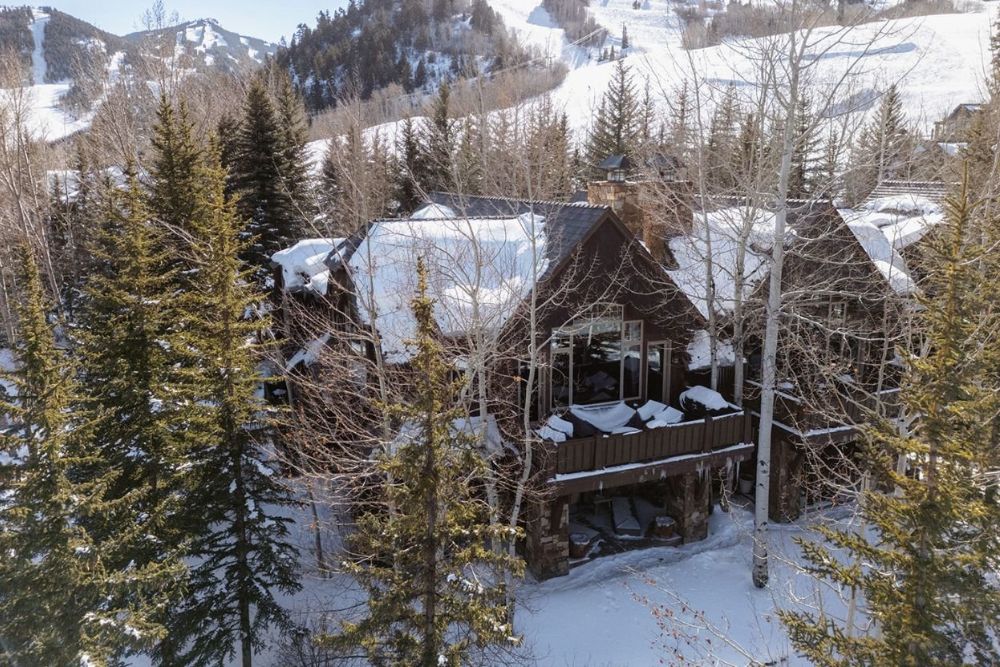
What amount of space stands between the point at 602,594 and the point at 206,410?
897cm

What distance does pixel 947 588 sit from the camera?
22.5 feet

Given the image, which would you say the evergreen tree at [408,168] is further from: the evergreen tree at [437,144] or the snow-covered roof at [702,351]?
the snow-covered roof at [702,351]

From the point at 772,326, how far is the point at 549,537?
22.1 feet

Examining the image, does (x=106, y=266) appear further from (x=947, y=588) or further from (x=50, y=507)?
(x=947, y=588)

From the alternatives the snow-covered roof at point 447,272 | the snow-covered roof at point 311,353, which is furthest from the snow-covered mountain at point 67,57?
the snow-covered roof at point 447,272

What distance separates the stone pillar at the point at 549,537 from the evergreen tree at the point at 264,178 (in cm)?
1606

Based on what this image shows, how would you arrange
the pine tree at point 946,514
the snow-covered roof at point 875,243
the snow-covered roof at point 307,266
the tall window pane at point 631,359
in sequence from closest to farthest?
1. the pine tree at point 946,514
2. the tall window pane at point 631,359
3. the snow-covered roof at point 307,266
4. the snow-covered roof at point 875,243

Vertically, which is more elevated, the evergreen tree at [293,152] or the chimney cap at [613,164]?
the evergreen tree at [293,152]

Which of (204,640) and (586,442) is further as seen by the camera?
(586,442)

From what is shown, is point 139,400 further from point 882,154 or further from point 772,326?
point 882,154

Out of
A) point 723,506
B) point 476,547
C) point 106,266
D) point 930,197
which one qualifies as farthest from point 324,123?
point 476,547

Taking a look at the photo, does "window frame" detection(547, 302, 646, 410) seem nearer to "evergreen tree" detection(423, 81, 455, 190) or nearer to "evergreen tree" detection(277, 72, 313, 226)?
"evergreen tree" detection(277, 72, 313, 226)

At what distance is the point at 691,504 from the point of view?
16.5 metres

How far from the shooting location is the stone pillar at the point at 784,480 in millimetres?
17406
